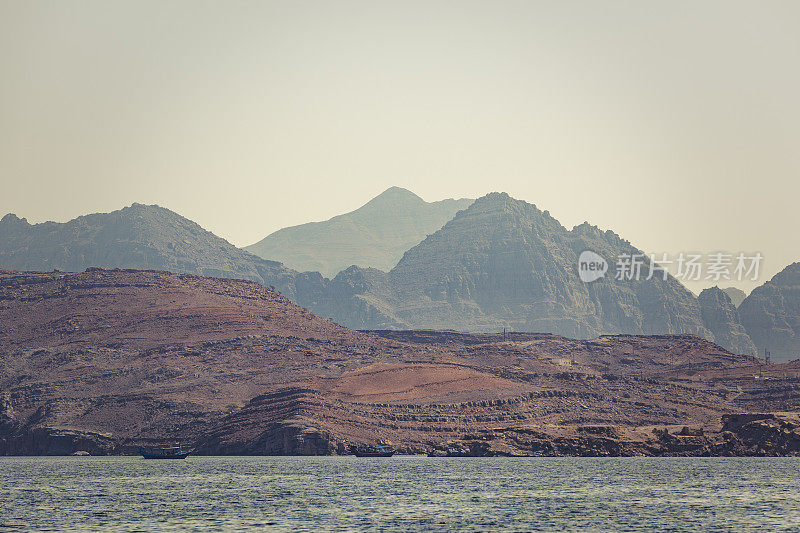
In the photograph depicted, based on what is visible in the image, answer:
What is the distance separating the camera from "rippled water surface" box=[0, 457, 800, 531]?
121 metres

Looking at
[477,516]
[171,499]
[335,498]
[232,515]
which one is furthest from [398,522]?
[171,499]

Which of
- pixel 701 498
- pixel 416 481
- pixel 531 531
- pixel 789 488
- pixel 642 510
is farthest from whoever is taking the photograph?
pixel 416 481

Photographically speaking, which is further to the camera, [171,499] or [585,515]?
[171,499]

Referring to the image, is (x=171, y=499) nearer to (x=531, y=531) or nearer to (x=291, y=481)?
(x=291, y=481)

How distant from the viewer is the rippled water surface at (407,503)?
12125cm

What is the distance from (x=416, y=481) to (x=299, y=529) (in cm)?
7253

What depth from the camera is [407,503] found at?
14500cm

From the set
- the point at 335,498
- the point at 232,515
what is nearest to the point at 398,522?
the point at 232,515

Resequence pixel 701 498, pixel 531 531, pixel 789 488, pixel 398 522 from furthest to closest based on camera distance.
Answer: pixel 789 488 → pixel 701 498 → pixel 398 522 → pixel 531 531

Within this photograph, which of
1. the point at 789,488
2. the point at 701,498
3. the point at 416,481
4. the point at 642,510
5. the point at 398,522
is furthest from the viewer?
the point at 416,481

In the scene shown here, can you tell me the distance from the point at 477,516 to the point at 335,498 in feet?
92.6

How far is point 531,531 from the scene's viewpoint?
11594 cm

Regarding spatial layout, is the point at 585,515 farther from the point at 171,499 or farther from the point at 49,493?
the point at 49,493

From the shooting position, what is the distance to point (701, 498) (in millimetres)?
151625
